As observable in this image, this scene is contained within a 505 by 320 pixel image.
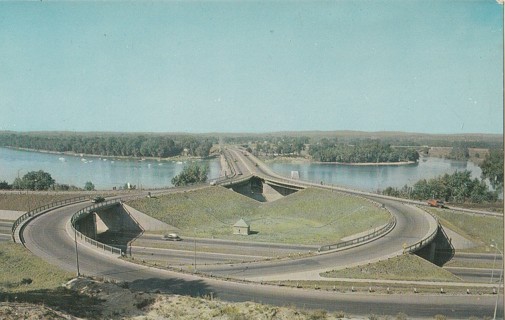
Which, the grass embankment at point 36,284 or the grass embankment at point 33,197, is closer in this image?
the grass embankment at point 36,284

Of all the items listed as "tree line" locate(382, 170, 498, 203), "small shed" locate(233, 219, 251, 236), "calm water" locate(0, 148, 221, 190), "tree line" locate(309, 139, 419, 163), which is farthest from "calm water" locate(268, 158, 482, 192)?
"small shed" locate(233, 219, 251, 236)

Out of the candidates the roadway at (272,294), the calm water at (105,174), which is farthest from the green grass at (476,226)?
the calm water at (105,174)

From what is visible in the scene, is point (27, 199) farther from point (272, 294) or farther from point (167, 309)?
point (167, 309)

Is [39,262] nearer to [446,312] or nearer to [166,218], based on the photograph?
[166,218]

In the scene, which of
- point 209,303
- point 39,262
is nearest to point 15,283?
point 39,262

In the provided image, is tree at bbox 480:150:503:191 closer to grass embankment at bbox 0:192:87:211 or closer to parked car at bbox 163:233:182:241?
parked car at bbox 163:233:182:241

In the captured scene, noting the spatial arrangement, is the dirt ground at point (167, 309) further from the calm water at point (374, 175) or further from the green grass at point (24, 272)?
the calm water at point (374, 175)
